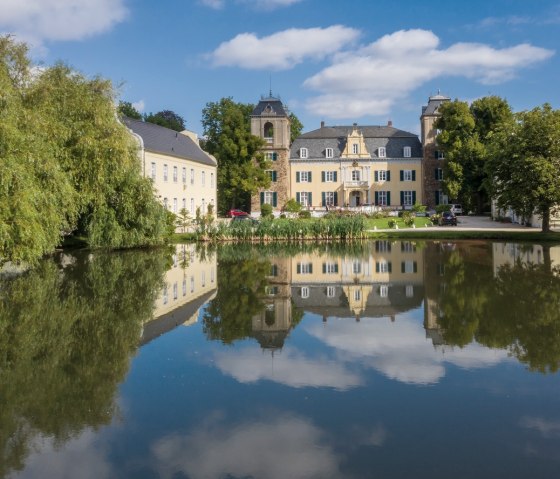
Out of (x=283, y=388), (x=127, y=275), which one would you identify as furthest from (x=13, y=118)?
(x=283, y=388)

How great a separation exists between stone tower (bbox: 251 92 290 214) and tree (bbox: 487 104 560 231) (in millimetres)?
26653

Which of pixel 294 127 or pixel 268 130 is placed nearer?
pixel 268 130

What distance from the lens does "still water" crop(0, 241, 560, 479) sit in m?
4.78

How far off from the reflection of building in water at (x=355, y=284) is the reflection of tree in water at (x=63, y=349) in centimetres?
338

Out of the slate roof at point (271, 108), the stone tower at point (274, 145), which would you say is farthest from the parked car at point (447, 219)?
the slate roof at point (271, 108)

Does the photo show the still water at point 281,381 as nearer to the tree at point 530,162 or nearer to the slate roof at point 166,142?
the tree at point 530,162

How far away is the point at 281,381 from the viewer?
678 cm

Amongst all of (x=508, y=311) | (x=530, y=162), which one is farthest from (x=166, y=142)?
(x=508, y=311)

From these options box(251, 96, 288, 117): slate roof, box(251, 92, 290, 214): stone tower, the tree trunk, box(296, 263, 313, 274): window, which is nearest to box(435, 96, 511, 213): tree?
box(251, 92, 290, 214): stone tower

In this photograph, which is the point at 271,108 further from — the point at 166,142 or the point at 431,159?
the point at 166,142

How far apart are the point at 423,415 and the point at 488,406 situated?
74 centimetres

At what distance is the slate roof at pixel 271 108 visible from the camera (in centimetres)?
5425

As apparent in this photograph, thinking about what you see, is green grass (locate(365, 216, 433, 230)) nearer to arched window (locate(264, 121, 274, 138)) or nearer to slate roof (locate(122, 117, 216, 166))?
slate roof (locate(122, 117, 216, 166))

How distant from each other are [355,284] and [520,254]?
9.73 metres
